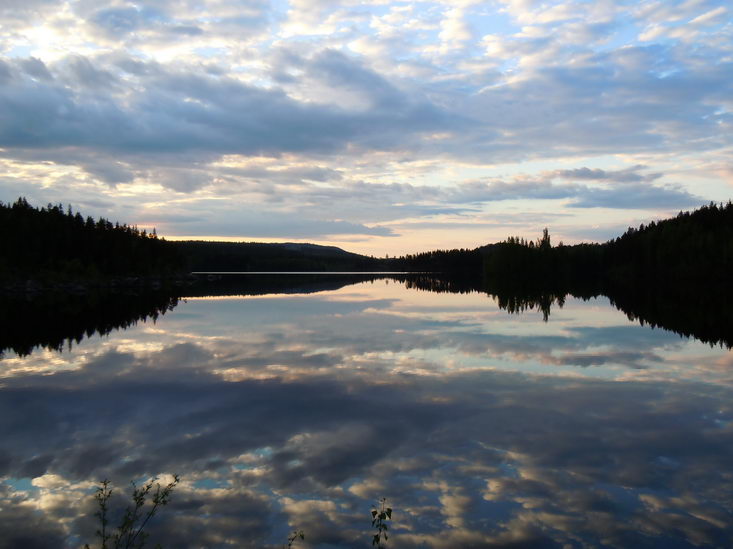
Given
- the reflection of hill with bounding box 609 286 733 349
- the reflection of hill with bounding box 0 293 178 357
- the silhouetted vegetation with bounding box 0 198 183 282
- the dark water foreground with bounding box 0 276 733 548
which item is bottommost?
the reflection of hill with bounding box 0 293 178 357

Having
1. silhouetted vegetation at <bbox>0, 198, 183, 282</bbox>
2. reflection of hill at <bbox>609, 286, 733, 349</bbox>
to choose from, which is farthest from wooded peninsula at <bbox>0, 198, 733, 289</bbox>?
reflection of hill at <bbox>609, 286, 733, 349</bbox>

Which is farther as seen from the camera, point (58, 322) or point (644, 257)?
point (644, 257)

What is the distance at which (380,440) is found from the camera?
11430mm

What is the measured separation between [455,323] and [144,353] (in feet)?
58.9

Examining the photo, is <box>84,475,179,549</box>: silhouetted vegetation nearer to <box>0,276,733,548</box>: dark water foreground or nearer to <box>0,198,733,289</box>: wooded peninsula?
<box>0,276,733,548</box>: dark water foreground

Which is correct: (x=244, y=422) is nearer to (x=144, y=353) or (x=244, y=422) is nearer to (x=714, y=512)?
(x=714, y=512)

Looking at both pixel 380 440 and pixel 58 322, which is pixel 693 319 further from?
pixel 58 322

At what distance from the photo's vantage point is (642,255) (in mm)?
119812

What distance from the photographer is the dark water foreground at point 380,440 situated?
7.70 meters

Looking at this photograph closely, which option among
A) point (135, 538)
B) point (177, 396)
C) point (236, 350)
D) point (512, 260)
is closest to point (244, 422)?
point (177, 396)

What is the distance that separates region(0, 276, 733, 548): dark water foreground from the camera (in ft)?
25.3

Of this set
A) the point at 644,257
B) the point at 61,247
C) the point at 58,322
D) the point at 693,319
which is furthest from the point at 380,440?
the point at 644,257

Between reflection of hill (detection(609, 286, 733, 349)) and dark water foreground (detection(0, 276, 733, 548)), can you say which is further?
reflection of hill (detection(609, 286, 733, 349))

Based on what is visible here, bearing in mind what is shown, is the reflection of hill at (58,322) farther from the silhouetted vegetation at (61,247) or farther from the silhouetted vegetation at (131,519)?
the silhouetted vegetation at (61,247)
